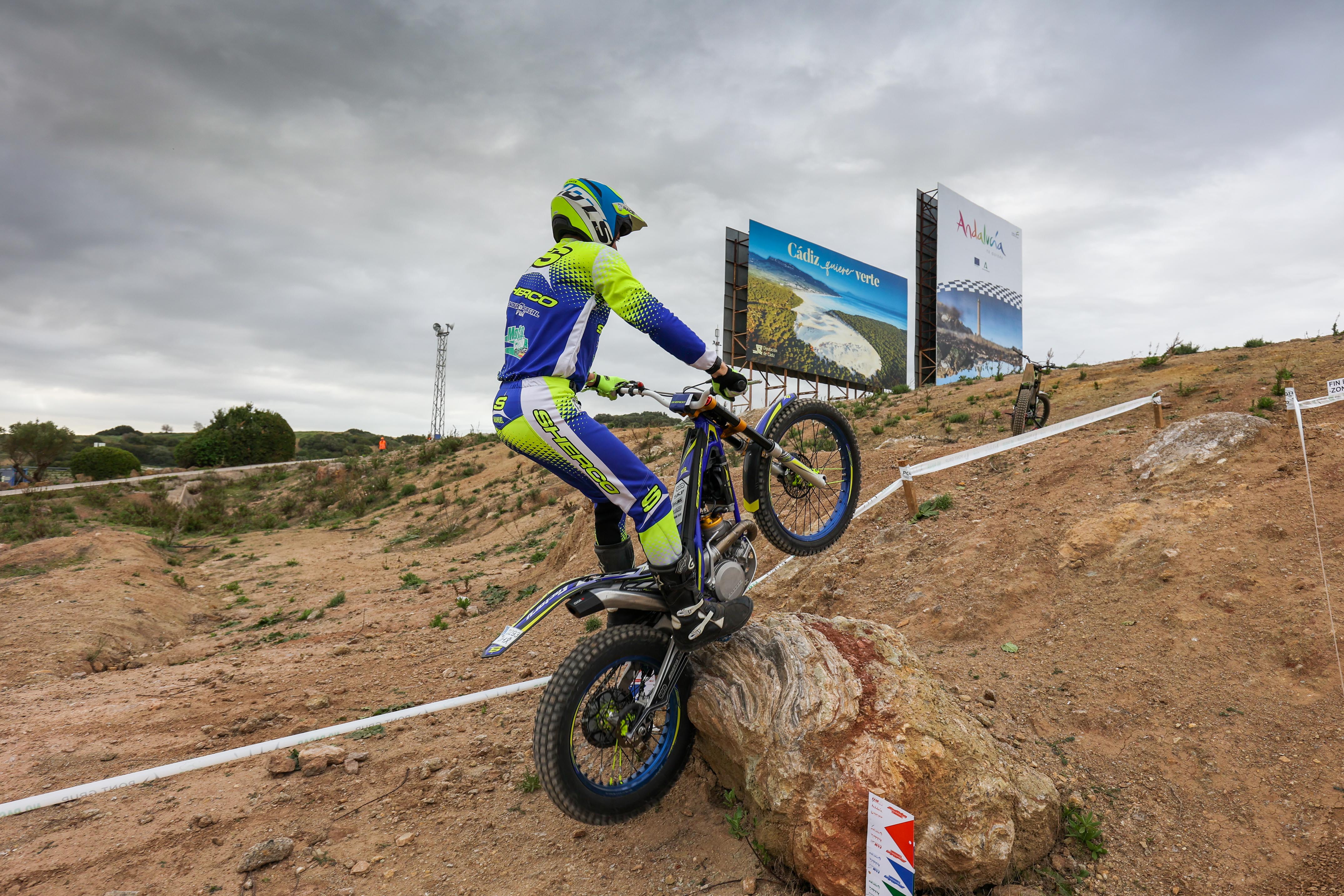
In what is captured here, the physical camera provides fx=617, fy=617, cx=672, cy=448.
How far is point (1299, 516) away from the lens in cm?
500

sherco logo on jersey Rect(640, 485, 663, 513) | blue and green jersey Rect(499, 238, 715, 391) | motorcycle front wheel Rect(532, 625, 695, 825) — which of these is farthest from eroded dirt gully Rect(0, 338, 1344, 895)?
blue and green jersey Rect(499, 238, 715, 391)

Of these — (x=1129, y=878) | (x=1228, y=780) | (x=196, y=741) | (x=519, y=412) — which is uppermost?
(x=519, y=412)

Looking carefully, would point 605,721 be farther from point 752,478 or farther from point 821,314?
point 821,314

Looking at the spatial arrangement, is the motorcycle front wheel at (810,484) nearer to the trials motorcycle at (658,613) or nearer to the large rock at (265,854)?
the trials motorcycle at (658,613)

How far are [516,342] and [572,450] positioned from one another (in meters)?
0.69

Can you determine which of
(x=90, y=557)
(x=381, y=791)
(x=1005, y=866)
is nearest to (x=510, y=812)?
(x=381, y=791)

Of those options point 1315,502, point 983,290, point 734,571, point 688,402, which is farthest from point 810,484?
point 983,290

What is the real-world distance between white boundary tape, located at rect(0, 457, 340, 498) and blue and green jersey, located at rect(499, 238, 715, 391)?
33712mm

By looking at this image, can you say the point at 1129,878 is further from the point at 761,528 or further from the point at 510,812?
the point at 510,812

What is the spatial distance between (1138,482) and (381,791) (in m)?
7.28

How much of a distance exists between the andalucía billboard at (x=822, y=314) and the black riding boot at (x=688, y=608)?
22736mm

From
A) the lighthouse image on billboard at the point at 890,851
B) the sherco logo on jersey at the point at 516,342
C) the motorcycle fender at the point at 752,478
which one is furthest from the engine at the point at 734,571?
the sherco logo on jersey at the point at 516,342

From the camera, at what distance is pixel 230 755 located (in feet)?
13.3

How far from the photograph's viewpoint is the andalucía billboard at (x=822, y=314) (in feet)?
84.4
